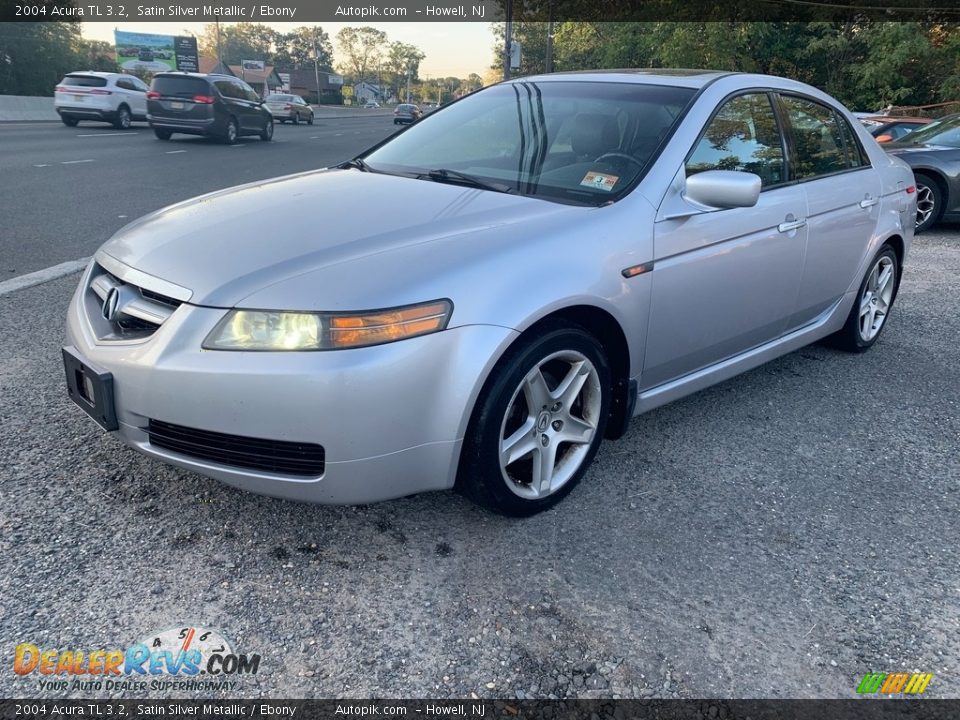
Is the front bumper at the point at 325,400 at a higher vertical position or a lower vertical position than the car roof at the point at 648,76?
lower

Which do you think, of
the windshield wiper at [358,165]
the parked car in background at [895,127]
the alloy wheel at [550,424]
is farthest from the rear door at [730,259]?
the parked car in background at [895,127]

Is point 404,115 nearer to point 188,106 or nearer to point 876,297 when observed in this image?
point 188,106

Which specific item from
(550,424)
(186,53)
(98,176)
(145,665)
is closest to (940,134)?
(550,424)

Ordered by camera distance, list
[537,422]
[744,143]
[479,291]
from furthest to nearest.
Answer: [744,143] → [537,422] → [479,291]

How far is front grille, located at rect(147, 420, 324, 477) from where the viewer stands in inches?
93.7

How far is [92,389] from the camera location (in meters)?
2.56

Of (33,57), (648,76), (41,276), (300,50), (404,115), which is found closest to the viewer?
(648,76)

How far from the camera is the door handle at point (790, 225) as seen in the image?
3.59 m

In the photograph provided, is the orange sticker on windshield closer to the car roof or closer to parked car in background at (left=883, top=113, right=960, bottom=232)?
the car roof

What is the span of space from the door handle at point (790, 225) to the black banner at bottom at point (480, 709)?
212 centimetres

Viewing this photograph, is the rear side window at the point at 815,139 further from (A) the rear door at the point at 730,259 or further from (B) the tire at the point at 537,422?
(B) the tire at the point at 537,422

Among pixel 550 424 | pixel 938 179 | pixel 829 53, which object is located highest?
pixel 829 53

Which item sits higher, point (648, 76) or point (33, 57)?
point (33, 57)

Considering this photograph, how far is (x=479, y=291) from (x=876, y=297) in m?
3.38
